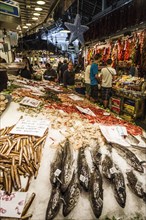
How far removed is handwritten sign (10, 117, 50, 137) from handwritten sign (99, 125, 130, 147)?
3.01ft

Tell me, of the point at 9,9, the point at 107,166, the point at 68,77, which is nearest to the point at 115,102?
the point at 68,77

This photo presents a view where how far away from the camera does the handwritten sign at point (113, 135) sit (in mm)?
2666

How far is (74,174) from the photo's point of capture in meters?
2.01

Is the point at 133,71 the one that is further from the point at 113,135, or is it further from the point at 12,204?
the point at 12,204

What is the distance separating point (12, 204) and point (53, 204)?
0.37m

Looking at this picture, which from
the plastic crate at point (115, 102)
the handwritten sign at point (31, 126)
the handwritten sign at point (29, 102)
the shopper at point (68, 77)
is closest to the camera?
the handwritten sign at point (31, 126)

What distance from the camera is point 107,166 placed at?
2.15m

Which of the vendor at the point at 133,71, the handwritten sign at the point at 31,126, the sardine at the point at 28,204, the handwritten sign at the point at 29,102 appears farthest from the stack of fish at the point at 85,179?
the vendor at the point at 133,71

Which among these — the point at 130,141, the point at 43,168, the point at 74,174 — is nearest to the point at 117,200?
the point at 74,174

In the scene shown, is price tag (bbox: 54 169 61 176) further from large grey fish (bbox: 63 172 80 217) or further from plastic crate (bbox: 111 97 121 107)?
plastic crate (bbox: 111 97 121 107)

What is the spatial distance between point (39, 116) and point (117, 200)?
1.96 m

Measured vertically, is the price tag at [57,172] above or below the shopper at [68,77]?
below

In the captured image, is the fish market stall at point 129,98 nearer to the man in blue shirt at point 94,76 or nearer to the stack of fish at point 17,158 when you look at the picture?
the man in blue shirt at point 94,76

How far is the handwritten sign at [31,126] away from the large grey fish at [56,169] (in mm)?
481
